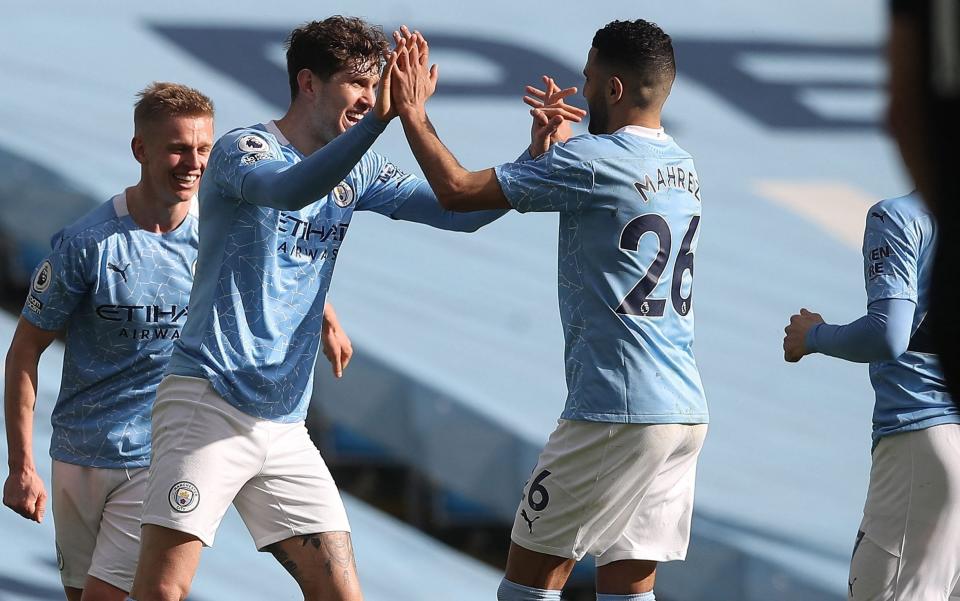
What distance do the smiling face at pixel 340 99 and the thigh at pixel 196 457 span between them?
29.2 inches

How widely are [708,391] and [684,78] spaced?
17.3ft

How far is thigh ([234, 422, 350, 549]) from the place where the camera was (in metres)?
3.59

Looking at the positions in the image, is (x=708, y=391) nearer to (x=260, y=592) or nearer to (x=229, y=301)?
(x=260, y=592)

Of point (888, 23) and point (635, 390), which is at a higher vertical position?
point (888, 23)

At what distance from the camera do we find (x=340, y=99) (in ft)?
11.8

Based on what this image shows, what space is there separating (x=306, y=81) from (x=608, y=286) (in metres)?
0.97

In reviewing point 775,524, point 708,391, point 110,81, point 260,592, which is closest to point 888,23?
point 260,592

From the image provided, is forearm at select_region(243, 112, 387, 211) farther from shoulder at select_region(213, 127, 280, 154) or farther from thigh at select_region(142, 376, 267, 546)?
thigh at select_region(142, 376, 267, 546)

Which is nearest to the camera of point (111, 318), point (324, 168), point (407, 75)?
point (324, 168)

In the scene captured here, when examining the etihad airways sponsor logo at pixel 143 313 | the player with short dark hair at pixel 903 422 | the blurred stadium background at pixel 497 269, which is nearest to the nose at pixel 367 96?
the etihad airways sponsor logo at pixel 143 313

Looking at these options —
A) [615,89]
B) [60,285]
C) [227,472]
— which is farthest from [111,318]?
[615,89]

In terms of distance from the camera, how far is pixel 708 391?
8.33 meters

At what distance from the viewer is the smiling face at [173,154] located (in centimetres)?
392

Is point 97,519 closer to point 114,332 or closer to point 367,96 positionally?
point 114,332
